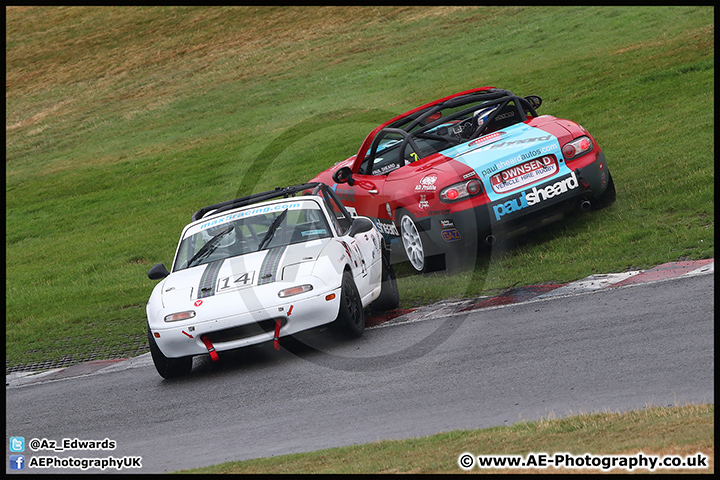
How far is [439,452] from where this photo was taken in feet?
15.4

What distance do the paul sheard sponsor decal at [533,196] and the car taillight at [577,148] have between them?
9.9 inches

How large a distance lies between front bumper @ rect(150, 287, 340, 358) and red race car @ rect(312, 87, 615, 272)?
8.57ft

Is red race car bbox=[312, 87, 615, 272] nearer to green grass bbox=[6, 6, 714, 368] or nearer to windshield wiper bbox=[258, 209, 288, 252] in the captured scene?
green grass bbox=[6, 6, 714, 368]

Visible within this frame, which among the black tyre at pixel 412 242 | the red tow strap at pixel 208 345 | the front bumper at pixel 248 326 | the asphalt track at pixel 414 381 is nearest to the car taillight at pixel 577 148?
the asphalt track at pixel 414 381

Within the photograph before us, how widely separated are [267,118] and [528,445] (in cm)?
2717

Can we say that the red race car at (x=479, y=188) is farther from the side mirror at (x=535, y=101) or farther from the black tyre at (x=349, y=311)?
the black tyre at (x=349, y=311)

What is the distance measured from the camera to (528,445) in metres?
4.52

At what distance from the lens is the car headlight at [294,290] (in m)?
7.52

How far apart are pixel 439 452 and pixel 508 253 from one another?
239 inches

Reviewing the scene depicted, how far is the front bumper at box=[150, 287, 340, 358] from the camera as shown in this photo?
7.42 meters

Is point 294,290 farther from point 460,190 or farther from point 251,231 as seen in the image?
point 460,190

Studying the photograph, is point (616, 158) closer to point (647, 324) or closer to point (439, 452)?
point (647, 324)

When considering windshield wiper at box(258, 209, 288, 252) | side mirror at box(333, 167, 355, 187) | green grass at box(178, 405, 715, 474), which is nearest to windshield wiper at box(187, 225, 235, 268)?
windshield wiper at box(258, 209, 288, 252)

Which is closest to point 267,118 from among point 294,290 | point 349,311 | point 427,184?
point 427,184
